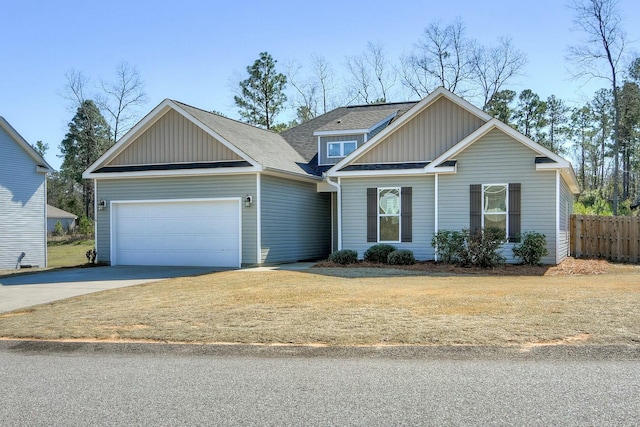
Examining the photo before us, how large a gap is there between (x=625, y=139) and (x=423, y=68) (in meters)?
15.7

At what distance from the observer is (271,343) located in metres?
7.65

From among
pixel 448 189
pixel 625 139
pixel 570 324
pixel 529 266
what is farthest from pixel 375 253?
pixel 625 139

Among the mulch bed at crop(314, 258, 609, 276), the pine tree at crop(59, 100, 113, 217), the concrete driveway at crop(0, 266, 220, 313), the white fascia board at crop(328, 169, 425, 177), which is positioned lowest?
the concrete driveway at crop(0, 266, 220, 313)

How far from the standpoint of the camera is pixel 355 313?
30.6 ft

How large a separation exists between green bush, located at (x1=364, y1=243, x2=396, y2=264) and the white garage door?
4.20 metres

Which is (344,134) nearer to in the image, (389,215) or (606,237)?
(389,215)

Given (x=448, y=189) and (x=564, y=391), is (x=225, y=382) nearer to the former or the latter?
(x=564, y=391)

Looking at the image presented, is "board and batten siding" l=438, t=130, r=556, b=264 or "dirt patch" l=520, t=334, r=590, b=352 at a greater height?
"board and batten siding" l=438, t=130, r=556, b=264

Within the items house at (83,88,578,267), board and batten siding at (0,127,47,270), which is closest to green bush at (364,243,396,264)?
house at (83,88,578,267)

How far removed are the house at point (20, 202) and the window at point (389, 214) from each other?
13.6 metres

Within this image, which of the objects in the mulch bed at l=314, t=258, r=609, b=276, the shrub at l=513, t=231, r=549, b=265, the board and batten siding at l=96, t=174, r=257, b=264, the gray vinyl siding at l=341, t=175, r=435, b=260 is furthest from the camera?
the board and batten siding at l=96, t=174, r=257, b=264

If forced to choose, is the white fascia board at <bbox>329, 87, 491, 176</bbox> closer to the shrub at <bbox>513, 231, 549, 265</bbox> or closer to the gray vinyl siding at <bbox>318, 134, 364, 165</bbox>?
the shrub at <bbox>513, 231, 549, 265</bbox>

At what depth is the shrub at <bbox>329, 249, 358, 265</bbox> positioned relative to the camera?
1852 centimetres

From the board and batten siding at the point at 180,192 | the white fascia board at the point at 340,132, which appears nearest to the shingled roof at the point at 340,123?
the white fascia board at the point at 340,132
